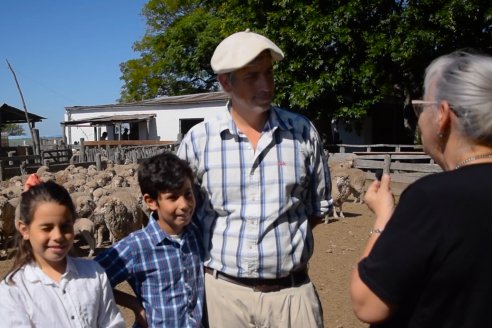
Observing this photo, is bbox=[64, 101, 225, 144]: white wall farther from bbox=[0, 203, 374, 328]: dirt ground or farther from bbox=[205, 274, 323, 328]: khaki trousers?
bbox=[205, 274, 323, 328]: khaki trousers

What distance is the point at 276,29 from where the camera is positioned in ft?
57.5

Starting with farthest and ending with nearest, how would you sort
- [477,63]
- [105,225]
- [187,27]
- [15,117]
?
1. [187,27]
2. [15,117]
3. [105,225]
4. [477,63]

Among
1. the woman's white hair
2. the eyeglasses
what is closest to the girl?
the eyeglasses

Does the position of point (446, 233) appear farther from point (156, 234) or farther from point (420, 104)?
point (156, 234)

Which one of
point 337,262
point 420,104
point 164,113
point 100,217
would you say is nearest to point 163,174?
point 420,104

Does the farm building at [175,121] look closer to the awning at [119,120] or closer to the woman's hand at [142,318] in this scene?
the awning at [119,120]

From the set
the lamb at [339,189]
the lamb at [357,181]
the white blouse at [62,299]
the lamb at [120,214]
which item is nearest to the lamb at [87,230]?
the lamb at [120,214]

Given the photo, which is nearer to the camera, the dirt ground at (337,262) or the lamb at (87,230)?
the dirt ground at (337,262)

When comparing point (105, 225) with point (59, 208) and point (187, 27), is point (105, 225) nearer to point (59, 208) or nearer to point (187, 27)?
point (59, 208)

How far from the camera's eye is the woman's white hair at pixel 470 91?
155cm

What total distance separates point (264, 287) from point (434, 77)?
1.38 meters

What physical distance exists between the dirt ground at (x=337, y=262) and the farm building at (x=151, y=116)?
51.1 ft

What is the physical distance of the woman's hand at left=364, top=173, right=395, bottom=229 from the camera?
1894 mm

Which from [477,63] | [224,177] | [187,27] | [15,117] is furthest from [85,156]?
[477,63]
